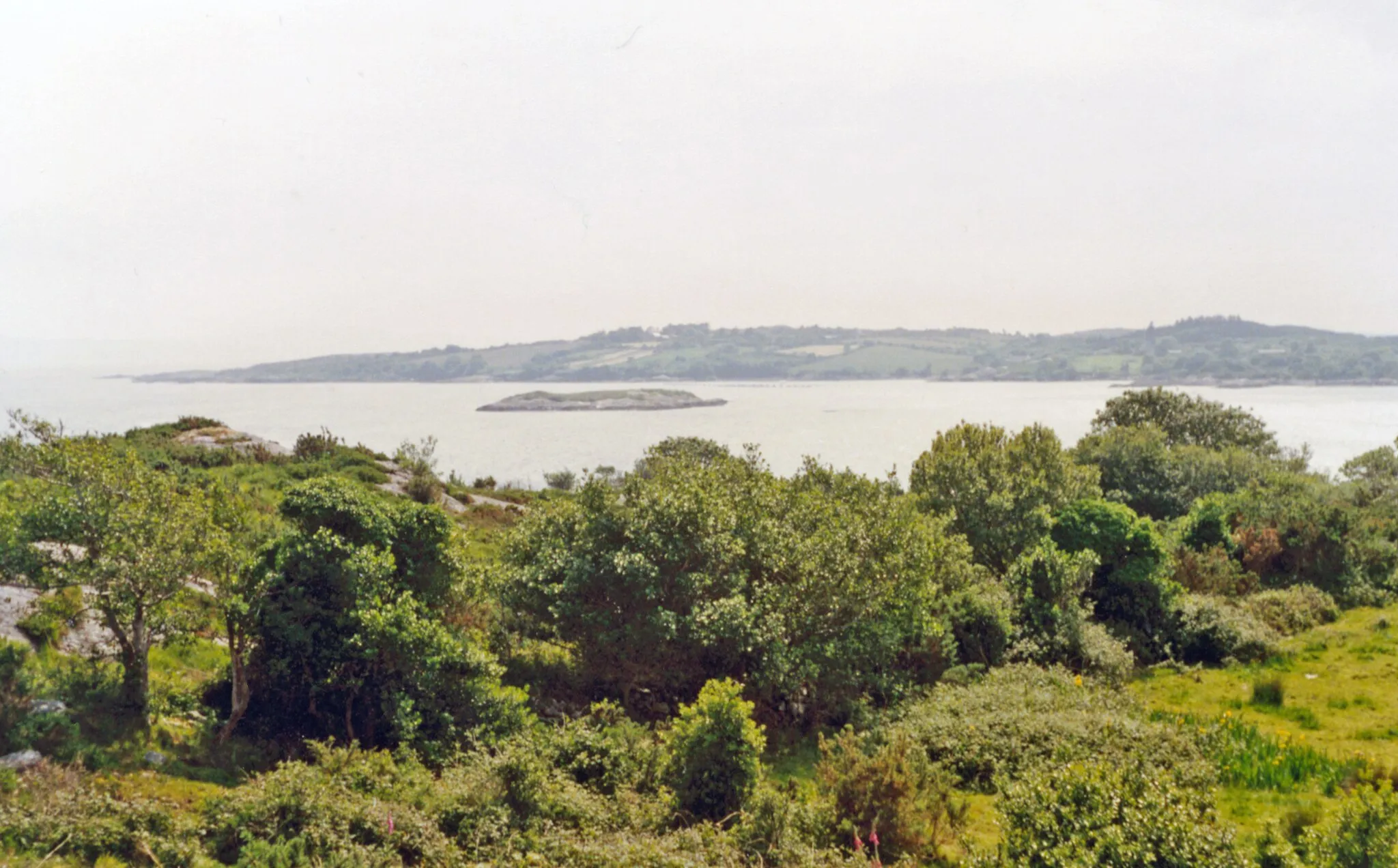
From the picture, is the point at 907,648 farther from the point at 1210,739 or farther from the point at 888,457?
the point at 888,457

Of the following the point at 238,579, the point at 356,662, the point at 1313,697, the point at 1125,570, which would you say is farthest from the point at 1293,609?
the point at 238,579

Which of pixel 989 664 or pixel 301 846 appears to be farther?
pixel 989 664

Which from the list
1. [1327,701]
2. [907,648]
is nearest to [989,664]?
[907,648]

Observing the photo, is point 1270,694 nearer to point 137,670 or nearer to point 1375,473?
point 137,670

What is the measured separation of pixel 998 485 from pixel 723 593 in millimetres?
15842

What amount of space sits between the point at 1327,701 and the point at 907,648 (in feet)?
33.8

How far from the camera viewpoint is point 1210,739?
1502 cm

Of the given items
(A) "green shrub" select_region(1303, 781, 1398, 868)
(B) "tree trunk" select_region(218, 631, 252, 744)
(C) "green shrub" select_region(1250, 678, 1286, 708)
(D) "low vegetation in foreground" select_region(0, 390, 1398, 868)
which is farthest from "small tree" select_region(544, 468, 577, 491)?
(A) "green shrub" select_region(1303, 781, 1398, 868)

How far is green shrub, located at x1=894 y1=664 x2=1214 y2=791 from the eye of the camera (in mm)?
13594

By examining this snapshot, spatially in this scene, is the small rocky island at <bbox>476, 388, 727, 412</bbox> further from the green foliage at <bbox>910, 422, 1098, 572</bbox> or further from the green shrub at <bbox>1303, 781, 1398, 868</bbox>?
the green shrub at <bbox>1303, 781, 1398, 868</bbox>

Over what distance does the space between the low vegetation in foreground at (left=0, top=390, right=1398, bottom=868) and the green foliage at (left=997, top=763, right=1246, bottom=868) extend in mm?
42

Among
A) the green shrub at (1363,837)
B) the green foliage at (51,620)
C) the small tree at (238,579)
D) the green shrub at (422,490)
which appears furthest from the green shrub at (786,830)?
the green shrub at (422,490)

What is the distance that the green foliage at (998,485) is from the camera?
1104 inches

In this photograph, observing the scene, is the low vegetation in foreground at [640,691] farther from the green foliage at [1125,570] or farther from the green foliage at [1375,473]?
the green foliage at [1375,473]
